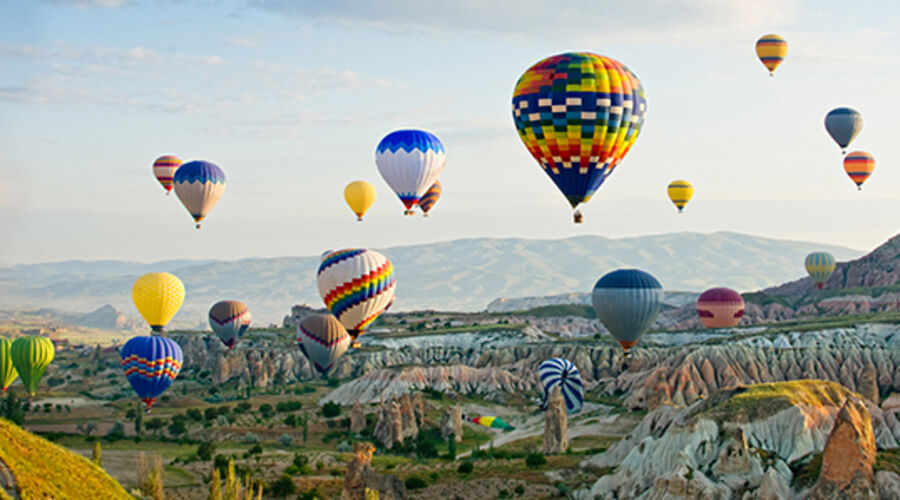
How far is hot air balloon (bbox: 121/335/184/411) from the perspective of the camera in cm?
10512

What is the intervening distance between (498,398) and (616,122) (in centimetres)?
6342

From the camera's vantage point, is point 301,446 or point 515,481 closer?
point 515,481

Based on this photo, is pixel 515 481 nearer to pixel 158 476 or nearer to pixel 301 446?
pixel 158 476

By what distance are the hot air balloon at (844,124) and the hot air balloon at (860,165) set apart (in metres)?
8.71

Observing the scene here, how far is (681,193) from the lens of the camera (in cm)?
16550

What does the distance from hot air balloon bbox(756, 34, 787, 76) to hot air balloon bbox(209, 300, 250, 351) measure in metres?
83.7

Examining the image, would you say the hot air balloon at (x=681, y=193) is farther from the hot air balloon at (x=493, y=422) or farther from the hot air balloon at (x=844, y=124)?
the hot air balloon at (x=493, y=422)

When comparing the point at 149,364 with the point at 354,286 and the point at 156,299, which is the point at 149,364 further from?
the point at 156,299

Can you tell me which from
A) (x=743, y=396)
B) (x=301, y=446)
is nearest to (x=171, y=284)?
(x=301, y=446)

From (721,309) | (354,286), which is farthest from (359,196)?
(721,309)

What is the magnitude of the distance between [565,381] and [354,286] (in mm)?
36131

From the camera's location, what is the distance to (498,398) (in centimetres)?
13450

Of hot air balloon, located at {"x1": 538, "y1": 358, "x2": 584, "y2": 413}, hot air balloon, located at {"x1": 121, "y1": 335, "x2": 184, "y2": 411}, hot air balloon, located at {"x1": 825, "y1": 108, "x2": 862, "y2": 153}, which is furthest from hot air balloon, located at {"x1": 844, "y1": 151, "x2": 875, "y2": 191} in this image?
hot air balloon, located at {"x1": 121, "y1": 335, "x2": 184, "y2": 411}

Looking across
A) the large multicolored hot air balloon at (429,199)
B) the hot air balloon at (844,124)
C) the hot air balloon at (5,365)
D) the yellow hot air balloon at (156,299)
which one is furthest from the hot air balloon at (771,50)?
the hot air balloon at (5,365)
